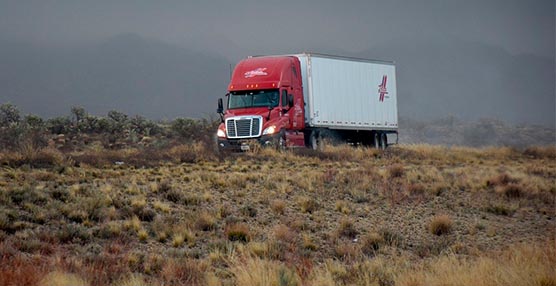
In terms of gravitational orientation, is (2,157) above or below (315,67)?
below

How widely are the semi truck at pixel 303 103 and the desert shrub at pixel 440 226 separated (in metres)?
15.0

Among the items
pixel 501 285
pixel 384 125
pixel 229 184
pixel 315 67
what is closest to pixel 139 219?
pixel 229 184

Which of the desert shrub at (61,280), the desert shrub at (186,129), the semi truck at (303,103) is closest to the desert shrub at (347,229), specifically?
the desert shrub at (61,280)

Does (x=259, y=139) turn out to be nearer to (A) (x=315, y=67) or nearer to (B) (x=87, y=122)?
(A) (x=315, y=67)

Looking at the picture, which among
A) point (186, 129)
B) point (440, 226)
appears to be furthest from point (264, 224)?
point (186, 129)

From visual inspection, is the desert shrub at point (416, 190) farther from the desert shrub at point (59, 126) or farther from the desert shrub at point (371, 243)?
the desert shrub at point (59, 126)

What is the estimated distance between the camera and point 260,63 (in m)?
32.3

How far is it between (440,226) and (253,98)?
16718 mm

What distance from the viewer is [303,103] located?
33125 millimetres

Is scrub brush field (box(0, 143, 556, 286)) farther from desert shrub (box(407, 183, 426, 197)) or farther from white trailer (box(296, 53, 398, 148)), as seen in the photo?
white trailer (box(296, 53, 398, 148))

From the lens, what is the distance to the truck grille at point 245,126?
30.9 meters

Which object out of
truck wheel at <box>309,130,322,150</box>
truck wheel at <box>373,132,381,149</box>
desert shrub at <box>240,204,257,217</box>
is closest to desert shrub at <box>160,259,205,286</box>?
desert shrub at <box>240,204,257,217</box>

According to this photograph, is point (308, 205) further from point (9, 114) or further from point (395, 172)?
point (9, 114)

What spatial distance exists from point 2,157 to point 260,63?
1267 cm
